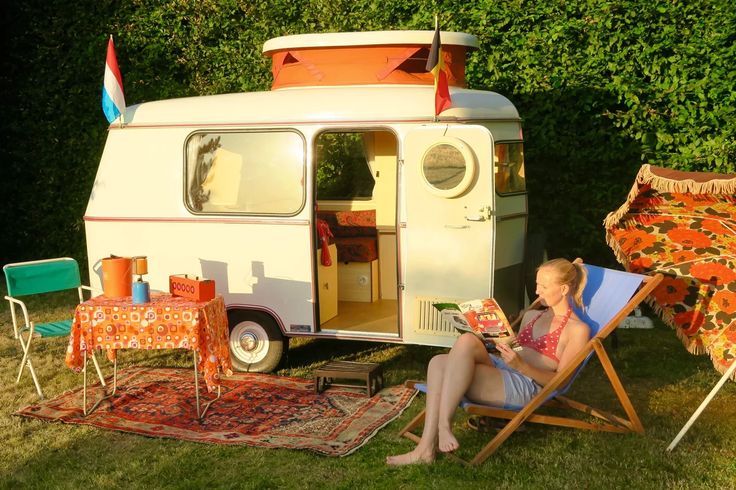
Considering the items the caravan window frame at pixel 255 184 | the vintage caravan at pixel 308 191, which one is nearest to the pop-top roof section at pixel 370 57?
the vintage caravan at pixel 308 191

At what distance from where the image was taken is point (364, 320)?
748cm

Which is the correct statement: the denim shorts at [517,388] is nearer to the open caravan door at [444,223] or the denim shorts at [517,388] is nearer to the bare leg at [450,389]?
the bare leg at [450,389]

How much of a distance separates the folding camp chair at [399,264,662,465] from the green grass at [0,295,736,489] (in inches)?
4.5

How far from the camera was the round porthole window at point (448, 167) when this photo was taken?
20.7 feet

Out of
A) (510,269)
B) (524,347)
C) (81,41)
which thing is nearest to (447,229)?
(510,269)

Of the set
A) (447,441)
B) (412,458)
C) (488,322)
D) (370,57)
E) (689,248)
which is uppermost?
(370,57)

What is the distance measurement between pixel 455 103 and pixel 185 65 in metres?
4.87

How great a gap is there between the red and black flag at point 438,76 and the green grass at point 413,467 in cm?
220

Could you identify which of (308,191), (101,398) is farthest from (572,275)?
(101,398)

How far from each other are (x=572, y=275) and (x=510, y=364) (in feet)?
2.33

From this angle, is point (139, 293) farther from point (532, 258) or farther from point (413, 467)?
point (532, 258)

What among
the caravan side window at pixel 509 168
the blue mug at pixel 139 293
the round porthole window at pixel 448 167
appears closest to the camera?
the blue mug at pixel 139 293

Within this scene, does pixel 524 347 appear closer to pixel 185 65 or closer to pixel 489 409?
pixel 489 409

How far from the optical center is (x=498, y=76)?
29.5ft
